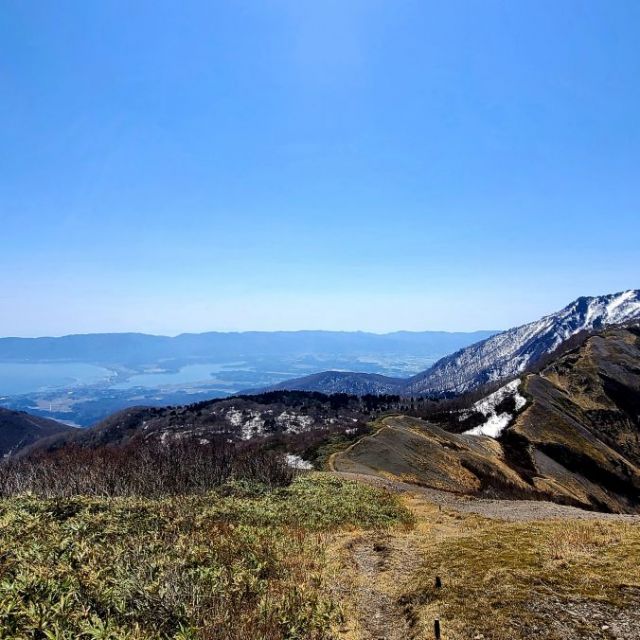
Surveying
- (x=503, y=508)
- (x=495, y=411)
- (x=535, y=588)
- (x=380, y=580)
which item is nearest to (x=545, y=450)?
(x=495, y=411)

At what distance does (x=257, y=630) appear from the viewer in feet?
32.3

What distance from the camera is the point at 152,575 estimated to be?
1098 cm

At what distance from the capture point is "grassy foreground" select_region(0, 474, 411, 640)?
8.90m

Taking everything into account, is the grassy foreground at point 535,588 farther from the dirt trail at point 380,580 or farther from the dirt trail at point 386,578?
the dirt trail at point 380,580

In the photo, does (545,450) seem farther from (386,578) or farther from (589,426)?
(386,578)

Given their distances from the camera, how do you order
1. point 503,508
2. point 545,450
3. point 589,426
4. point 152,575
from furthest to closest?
point 589,426, point 545,450, point 503,508, point 152,575

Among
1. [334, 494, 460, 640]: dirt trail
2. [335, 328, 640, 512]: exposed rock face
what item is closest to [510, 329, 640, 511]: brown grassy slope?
[335, 328, 640, 512]: exposed rock face

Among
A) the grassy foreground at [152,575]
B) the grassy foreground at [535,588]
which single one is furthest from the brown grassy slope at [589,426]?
the grassy foreground at [152,575]

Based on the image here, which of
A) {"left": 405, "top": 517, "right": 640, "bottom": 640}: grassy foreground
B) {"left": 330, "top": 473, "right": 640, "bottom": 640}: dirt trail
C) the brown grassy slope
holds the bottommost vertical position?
the brown grassy slope

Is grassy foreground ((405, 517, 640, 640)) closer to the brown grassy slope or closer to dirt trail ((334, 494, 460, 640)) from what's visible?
dirt trail ((334, 494, 460, 640))

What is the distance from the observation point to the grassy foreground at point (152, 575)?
8898mm

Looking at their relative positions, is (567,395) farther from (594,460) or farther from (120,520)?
(120,520)

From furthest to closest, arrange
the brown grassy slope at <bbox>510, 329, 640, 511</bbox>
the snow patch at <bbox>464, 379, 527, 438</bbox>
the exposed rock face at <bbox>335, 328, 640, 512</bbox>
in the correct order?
the snow patch at <bbox>464, 379, 527, 438</bbox>
the brown grassy slope at <bbox>510, 329, 640, 511</bbox>
the exposed rock face at <bbox>335, 328, 640, 512</bbox>

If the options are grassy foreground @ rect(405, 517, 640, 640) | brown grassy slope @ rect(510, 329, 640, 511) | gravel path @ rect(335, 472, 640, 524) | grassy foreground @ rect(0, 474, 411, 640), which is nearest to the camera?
grassy foreground @ rect(0, 474, 411, 640)
